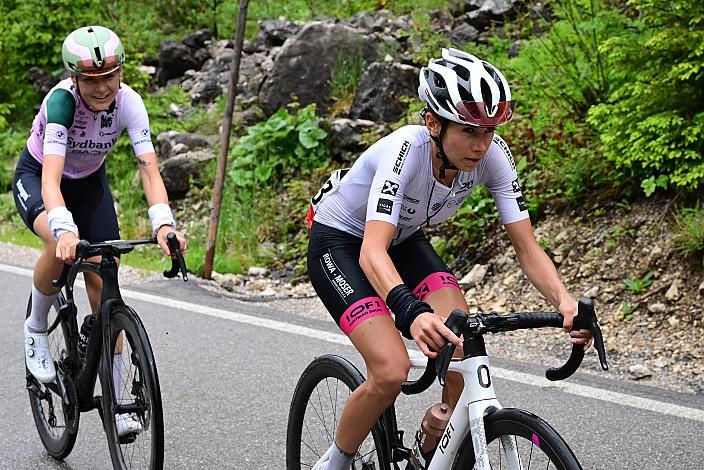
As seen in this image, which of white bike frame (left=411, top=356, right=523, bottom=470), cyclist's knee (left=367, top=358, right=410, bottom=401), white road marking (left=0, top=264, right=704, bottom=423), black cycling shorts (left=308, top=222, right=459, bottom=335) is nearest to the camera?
white bike frame (left=411, top=356, right=523, bottom=470)

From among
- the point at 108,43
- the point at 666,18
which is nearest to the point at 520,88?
the point at 666,18

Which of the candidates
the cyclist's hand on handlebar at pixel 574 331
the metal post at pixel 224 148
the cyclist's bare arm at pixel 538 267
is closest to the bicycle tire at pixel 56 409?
the cyclist's bare arm at pixel 538 267

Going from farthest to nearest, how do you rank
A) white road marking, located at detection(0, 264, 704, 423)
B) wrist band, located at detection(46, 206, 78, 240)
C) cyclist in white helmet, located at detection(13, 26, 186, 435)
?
1. white road marking, located at detection(0, 264, 704, 423)
2. cyclist in white helmet, located at detection(13, 26, 186, 435)
3. wrist band, located at detection(46, 206, 78, 240)

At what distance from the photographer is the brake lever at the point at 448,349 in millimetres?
2902

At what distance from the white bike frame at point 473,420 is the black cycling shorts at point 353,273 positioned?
608mm

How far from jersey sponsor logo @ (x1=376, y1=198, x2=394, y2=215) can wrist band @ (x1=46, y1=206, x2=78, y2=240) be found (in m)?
1.56

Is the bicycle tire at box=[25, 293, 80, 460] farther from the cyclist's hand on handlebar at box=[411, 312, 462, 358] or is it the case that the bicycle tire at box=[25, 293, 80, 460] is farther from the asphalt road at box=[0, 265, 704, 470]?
the cyclist's hand on handlebar at box=[411, 312, 462, 358]

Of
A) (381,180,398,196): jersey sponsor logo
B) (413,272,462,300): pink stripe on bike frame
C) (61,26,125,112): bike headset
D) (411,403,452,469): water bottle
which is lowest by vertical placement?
(411,403,452,469): water bottle

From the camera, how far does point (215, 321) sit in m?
7.86

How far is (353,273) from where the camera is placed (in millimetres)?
3926

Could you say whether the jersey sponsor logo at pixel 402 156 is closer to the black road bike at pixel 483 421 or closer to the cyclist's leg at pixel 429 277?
the cyclist's leg at pixel 429 277

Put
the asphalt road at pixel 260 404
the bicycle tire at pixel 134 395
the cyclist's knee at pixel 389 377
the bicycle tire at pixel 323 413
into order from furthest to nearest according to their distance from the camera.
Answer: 1. the asphalt road at pixel 260 404
2. the bicycle tire at pixel 134 395
3. the bicycle tire at pixel 323 413
4. the cyclist's knee at pixel 389 377

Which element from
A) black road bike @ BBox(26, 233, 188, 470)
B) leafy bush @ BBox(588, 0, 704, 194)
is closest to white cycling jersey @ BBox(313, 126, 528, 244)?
black road bike @ BBox(26, 233, 188, 470)

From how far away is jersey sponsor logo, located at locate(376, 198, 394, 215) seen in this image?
359 centimetres
